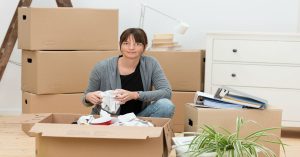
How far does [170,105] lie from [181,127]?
1.10 m

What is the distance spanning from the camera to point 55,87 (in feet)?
11.6

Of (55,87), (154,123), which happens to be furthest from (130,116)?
(55,87)

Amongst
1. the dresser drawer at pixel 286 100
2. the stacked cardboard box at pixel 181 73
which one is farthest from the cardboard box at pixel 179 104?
the dresser drawer at pixel 286 100

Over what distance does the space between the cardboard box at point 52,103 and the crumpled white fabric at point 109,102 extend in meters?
1.08

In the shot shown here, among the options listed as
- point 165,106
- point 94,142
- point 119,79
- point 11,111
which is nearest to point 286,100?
point 165,106

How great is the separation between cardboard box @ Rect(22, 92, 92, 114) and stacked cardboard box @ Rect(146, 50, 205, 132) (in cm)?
60

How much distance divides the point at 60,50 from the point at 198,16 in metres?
1.21

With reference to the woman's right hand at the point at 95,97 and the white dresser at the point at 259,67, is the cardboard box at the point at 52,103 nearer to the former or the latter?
the white dresser at the point at 259,67

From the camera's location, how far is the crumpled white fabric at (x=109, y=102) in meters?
2.51

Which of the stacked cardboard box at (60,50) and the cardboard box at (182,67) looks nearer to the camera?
the stacked cardboard box at (60,50)

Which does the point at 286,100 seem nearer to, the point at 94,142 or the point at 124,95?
the point at 124,95

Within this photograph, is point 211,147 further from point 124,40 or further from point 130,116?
point 124,40

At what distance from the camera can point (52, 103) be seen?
3533 mm

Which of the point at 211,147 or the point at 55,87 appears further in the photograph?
the point at 55,87
